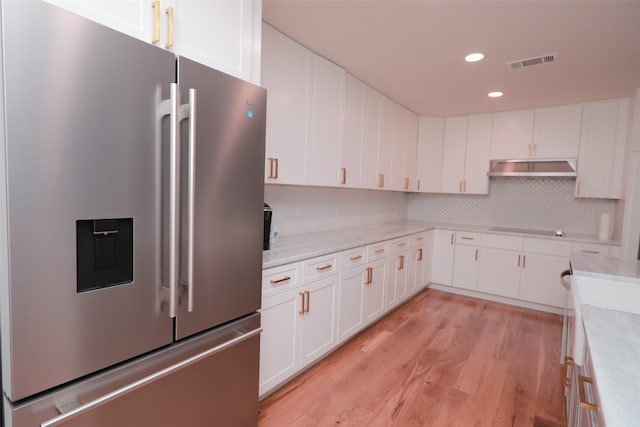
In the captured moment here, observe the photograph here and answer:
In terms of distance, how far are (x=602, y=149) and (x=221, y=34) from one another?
158 inches

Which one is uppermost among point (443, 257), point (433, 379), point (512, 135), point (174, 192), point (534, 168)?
point (512, 135)

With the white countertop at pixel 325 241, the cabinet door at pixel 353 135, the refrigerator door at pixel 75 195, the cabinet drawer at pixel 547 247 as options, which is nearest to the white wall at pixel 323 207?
the white countertop at pixel 325 241

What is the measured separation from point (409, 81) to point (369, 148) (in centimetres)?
71

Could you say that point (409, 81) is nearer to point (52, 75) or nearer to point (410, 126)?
point (410, 126)

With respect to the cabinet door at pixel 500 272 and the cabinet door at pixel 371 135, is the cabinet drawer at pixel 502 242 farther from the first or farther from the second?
the cabinet door at pixel 371 135

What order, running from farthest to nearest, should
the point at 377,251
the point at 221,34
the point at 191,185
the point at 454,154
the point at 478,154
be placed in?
1. the point at 454,154
2. the point at 478,154
3. the point at 377,251
4. the point at 221,34
5. the point at 191,185

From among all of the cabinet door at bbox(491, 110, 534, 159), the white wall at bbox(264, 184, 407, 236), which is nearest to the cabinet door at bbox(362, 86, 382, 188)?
the white wall at bbox(264, 184, 407, 236)

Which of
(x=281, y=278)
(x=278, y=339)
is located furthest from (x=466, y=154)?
(x=278, y=339)

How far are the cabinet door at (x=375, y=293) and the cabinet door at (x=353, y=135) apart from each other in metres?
0.81

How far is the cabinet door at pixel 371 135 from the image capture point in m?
3.25

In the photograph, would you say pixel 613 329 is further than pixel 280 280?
No

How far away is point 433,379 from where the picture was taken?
2.29 metres

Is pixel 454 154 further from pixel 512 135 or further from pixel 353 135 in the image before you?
pixel 353 135

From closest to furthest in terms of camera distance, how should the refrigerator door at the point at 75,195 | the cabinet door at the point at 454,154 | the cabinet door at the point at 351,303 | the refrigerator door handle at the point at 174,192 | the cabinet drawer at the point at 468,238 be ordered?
the refrigerator door at the point at 75,195 < the refrigerator door handle at the point at 174,192 < the cabinet door at the point at 351,303 < the cabinet drawer at the point at 468,238 < the cabinet door at the point at 454,154
